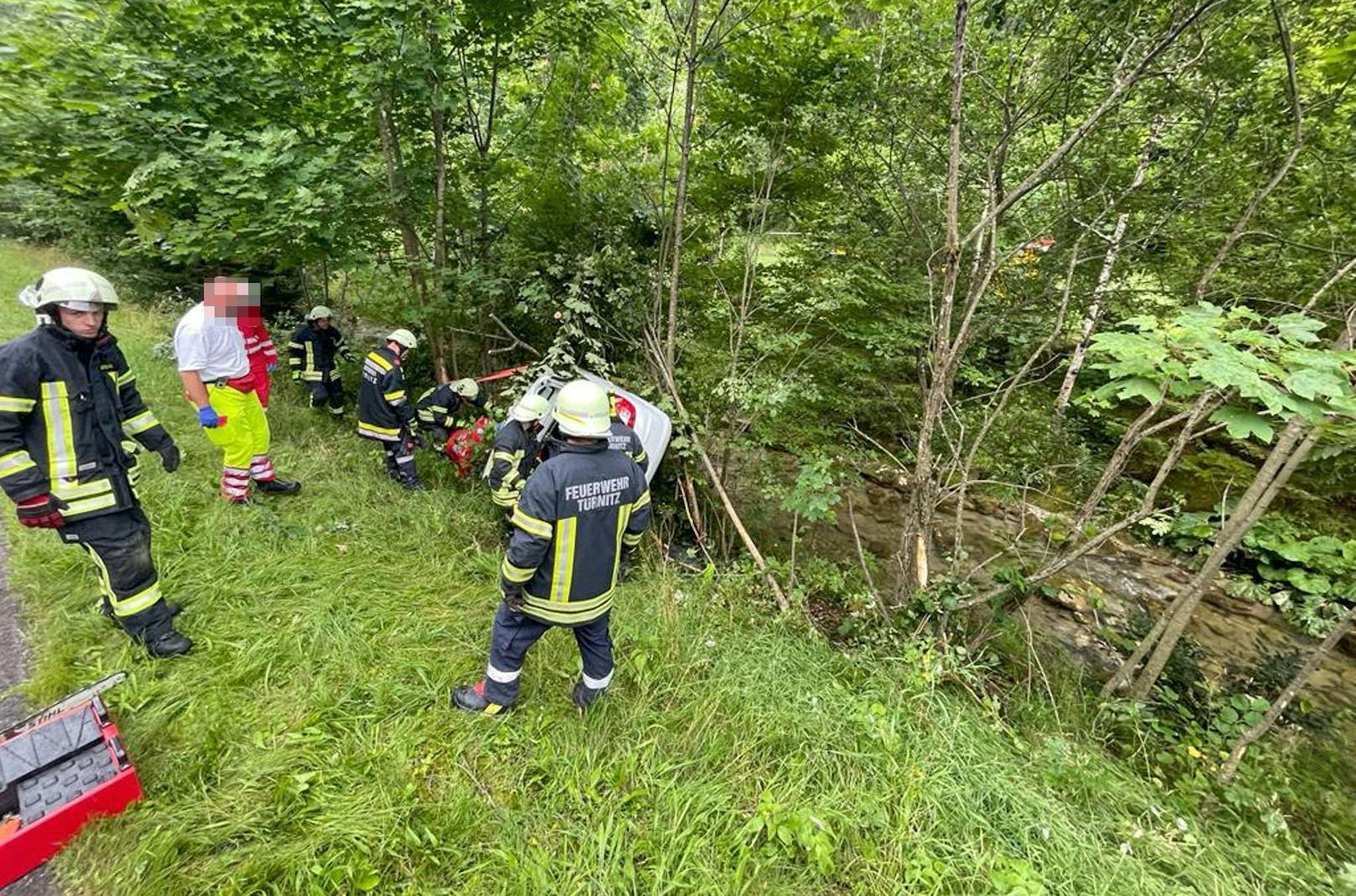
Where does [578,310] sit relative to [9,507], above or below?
above

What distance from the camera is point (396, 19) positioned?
175 inches

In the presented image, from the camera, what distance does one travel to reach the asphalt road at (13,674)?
1.97 m

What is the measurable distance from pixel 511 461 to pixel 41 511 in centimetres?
239

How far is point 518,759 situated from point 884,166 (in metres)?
5.42

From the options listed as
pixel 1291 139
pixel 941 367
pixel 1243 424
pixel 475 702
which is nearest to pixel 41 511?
pixel 475 702

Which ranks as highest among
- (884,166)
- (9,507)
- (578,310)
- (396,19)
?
(396,19)

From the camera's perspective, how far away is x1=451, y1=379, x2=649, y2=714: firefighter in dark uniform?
2582 millimetres

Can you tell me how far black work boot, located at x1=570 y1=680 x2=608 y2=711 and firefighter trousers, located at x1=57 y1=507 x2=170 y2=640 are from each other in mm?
2274

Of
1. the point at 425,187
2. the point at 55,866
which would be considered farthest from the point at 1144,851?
the point at 425,187

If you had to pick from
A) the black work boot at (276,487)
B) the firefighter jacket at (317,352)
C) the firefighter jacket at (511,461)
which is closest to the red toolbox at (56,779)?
the firefighter jacket at (511,461)

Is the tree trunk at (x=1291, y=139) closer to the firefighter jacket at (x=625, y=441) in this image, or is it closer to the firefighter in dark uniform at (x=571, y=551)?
the firefighter in dark uniform at (x=571, y=551)

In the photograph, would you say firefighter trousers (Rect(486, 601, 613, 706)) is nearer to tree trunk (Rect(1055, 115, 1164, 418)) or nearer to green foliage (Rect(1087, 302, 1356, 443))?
green foliage (Rect(1087, 302, 1356, 443))

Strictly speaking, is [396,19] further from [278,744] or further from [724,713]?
[724,713]

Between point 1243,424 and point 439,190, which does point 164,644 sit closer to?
point 439,190
